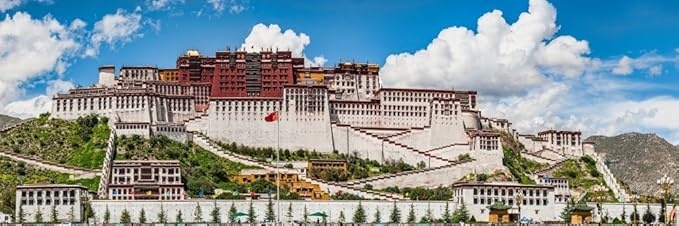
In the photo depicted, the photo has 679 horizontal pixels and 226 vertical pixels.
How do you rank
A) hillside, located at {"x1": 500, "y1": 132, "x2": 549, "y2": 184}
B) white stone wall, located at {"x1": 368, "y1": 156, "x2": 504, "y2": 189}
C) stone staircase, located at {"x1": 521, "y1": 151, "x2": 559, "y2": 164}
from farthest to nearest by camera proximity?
stone staircase, located at {"x1": 521, "y1": 151, "x2": 559, "y2": 164}, hillside, located at {"x1": 500, "y1": 132, "x2": 549, "y2": 184}, white stone wall, located at {"x1": 368, "y1": 156, "x2": 504, "y2": 189}

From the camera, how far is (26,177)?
10556cm

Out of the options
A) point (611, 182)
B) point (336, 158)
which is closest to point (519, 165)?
point (611, 182)

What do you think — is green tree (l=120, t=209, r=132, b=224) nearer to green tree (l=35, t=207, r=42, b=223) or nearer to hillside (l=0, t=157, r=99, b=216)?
green tree (l=35, t=207, r=42, b=223)

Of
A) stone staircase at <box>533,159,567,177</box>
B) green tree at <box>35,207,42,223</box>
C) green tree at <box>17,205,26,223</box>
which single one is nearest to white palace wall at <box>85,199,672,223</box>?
green tree at <box>35,207,42,223</box>

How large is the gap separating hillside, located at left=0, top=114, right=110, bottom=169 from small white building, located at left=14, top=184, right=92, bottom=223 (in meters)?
14.8

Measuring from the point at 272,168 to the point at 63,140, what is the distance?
24.3m

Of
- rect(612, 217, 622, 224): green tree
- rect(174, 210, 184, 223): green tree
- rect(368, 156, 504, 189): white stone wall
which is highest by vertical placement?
rect(368, 156, 504, 189): white stone wall

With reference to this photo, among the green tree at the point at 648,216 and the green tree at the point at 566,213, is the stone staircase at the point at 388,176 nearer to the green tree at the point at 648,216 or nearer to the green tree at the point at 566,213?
the green tree at the point at 566,213

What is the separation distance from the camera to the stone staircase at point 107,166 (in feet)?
323

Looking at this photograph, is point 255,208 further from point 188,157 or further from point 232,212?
point 188,157

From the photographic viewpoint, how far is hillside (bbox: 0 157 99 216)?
102m

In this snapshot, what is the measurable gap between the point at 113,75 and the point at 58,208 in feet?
149

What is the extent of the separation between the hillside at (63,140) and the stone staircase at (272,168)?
1075cm

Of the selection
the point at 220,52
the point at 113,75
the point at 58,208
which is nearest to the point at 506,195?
the point at 58,208
